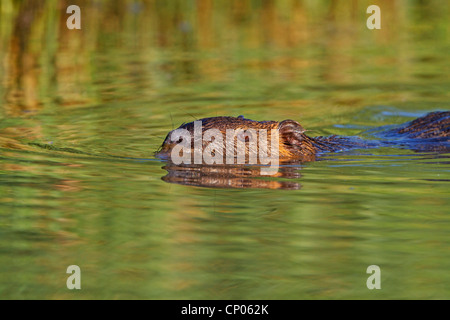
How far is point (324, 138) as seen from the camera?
7.61 meters

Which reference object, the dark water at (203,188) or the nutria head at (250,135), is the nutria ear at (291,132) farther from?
the dark water at (203,188)

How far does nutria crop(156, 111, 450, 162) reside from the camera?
6.91 m

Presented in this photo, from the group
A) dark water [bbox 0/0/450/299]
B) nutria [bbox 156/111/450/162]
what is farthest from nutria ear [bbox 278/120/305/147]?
dark water [bbox 0/0/450/299]

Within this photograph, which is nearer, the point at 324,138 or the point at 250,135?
the point at 250,135

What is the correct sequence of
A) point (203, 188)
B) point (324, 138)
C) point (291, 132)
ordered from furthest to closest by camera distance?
point (324, 138) < point (291, 132) < point (203, 188)

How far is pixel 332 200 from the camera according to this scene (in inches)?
219

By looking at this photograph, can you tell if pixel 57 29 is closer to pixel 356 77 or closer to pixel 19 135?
pixel 356 77

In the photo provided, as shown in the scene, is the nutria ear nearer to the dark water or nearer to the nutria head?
the nutria head

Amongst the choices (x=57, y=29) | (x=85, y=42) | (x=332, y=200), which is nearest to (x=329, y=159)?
(x=332, y=200)

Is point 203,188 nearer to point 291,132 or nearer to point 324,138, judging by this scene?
point 291,132

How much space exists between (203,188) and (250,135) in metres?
1.08

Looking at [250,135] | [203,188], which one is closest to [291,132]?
[250,135]

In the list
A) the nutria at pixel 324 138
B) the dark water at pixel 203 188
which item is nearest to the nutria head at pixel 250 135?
the nutria at pixel 324 138

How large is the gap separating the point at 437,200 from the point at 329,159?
159 centimetres
